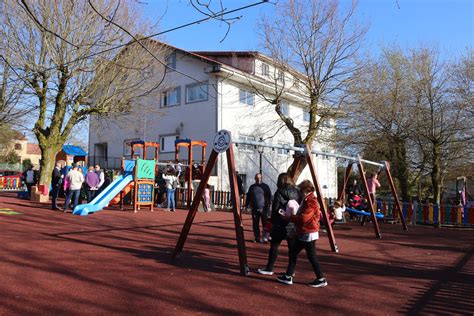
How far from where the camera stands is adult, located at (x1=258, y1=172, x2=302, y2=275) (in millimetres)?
6740

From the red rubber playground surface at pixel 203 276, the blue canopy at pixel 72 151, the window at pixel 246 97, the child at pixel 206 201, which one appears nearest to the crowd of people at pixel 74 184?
the red rubber playground surface at pixel 203 276

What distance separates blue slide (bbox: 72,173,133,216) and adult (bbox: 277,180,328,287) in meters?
10.2

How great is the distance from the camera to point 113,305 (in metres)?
5.11

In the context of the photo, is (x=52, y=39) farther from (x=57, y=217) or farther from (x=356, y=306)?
(x=356, y=306)

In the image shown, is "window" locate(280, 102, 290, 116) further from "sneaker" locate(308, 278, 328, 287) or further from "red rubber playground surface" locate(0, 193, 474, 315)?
"sneaker" locate(308, 278, 328, 287)

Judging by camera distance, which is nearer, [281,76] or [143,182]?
[143,182]

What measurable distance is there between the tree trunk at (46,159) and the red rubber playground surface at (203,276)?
8311mm

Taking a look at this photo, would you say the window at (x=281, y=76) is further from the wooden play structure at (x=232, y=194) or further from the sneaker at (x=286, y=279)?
the sneaker at (x=286, y=279)

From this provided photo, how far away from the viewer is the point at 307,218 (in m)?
6.19

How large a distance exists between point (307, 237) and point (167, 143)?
2304 centimetres

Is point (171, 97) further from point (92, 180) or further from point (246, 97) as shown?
point (92, 180)

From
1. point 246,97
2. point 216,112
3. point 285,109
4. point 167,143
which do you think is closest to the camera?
point 216,112

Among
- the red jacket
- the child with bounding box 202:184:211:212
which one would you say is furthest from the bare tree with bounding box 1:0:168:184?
the red jacket

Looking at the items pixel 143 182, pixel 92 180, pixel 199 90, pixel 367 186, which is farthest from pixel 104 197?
pixel 199 90
